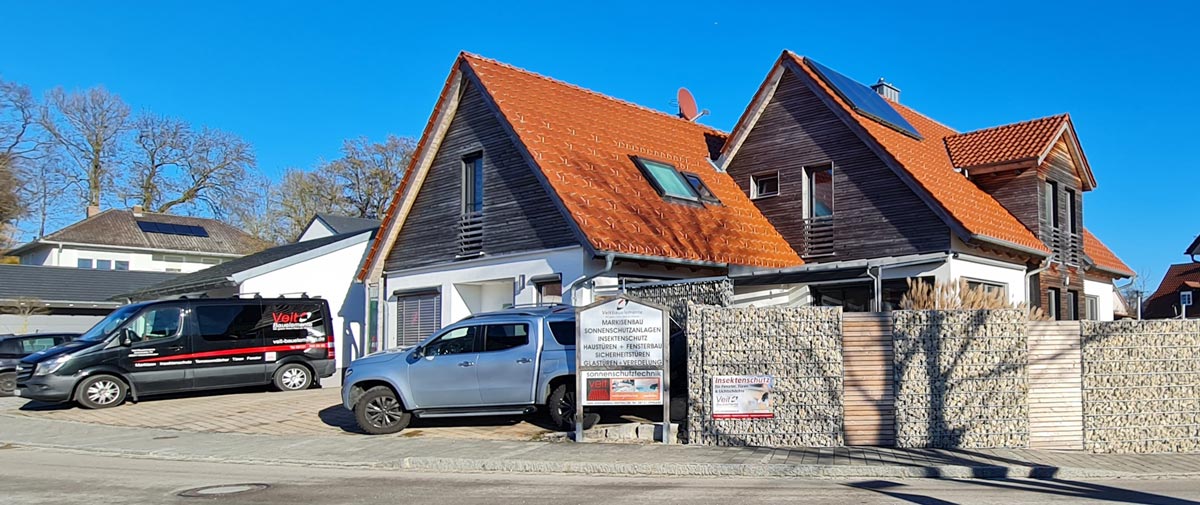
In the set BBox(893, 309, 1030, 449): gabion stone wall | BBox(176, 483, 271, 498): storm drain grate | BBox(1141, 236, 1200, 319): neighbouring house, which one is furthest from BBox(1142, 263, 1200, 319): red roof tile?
BBox(176, 483, 271, 498): storm drain grate

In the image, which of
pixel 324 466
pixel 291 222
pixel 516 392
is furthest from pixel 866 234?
pixel 291 222

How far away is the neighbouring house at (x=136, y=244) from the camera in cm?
4950

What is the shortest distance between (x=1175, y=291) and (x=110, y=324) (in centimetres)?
5589

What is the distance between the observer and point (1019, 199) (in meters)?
22.1

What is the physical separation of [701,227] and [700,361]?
7034mm

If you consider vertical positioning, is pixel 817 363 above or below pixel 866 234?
below

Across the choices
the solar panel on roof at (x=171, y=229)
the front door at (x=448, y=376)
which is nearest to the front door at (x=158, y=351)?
the front door at (x=448, y=376)

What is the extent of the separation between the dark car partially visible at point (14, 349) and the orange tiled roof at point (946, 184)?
59.6 ft

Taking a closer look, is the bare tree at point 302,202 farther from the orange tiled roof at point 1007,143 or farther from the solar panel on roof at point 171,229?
the orange tiled roof at point 1007,143

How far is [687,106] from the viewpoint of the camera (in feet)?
90.6

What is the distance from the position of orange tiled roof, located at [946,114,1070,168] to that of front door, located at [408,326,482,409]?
13359 mm

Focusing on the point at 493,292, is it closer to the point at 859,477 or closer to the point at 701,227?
the point at 701,227

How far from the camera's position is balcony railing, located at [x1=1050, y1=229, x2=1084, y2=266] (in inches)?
901

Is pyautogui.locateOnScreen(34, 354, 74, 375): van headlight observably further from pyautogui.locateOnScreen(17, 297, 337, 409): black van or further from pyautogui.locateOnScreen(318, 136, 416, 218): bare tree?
pyautogui.locateOnScreen(318, 136, 416, 218): bare tree
